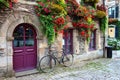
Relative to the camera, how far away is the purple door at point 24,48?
8.02m

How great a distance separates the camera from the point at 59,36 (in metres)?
9.45

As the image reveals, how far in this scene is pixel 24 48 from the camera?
8305 millimetres

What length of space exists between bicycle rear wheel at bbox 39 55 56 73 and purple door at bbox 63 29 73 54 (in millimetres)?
1450

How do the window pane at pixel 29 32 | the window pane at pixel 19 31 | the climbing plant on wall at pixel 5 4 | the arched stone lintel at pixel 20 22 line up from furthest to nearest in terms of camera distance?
1. the window pane at pixel 29 32
2. the window pane at pixel 19 31
3. the arched stone lintel at pixel 20 22
4. the climbing plant on wall at pixel 5 4

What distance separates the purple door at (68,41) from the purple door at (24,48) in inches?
82.9

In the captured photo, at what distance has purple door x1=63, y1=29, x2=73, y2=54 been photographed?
400 inches

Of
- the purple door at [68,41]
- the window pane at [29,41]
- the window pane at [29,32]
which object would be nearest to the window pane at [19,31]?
the window pane at [29,32]

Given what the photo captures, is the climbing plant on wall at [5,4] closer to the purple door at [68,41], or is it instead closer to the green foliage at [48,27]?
the green foliage at [48,27]

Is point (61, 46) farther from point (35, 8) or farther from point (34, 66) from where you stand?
point (35, 8)

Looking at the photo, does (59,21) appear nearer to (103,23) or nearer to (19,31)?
(19,31)

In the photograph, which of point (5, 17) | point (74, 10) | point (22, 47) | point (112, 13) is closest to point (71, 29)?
point (74, 10)

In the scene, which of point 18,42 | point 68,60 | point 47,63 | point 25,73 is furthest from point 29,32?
point 68,60

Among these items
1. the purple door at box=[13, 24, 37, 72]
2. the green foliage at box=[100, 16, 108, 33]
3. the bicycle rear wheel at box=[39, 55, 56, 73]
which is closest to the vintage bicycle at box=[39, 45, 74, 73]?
the bicycle rear wheel at box=[39, 55, 56, 73]

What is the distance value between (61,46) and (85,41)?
85.4 inches
